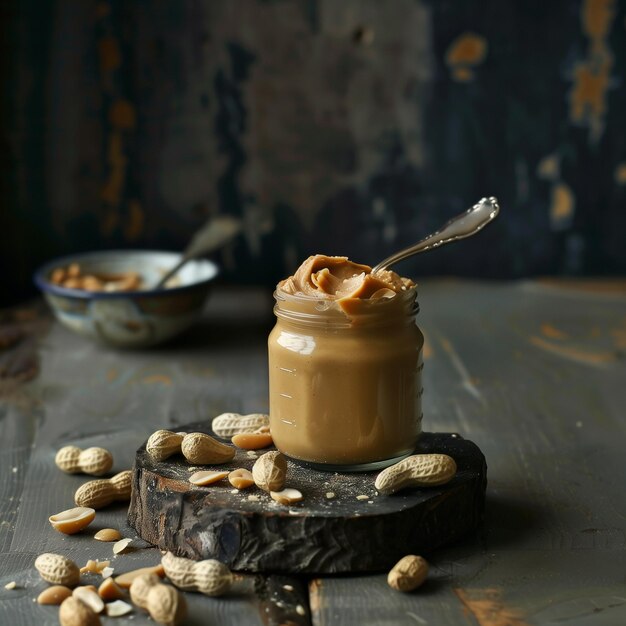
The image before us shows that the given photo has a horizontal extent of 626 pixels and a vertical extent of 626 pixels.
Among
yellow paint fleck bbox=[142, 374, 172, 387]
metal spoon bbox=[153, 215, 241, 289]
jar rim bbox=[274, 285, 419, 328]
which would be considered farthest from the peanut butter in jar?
metal spoon bbox=[153, 215, 241, 289]

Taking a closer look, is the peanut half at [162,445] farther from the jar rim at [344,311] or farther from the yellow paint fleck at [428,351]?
the yellow paint fleck at [428,351]

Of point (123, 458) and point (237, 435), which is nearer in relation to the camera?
point (237, 435)

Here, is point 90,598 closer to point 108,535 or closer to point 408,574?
point 108,535

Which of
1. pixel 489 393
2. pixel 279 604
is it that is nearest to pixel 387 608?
pixel 279 604

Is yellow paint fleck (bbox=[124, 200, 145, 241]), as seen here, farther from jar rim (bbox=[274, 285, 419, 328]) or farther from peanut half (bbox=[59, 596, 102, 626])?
peanut half (bbox=[59, 596, 102, 626])

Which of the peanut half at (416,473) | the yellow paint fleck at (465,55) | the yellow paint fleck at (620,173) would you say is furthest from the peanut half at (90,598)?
the yellow paint fleck at (620,173)

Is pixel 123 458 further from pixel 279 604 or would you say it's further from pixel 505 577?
pixel 505 577
